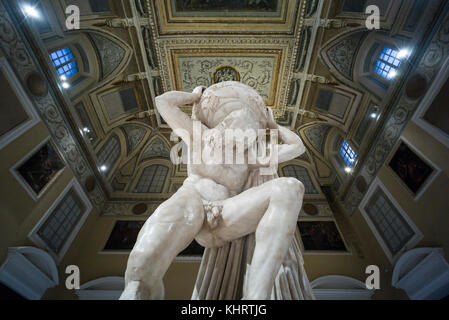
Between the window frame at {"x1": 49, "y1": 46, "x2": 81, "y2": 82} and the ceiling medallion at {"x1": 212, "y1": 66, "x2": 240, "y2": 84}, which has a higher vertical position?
the window frame at {"x1": 49, "y1": 46, "x2": 81, "y2": 82}

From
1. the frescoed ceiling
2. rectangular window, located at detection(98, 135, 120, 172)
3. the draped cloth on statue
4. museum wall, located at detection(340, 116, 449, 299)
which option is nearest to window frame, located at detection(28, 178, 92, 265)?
the frescoed ceiling

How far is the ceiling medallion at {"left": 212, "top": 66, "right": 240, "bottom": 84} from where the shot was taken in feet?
32.6

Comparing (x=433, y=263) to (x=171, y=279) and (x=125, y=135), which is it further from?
(x=125, y=135)

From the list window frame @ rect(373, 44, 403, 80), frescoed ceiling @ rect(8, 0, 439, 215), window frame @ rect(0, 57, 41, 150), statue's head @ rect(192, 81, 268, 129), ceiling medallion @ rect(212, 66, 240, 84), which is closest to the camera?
statue's head @ rect(192, 81, 268, 129)

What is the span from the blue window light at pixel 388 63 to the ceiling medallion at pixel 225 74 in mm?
5489

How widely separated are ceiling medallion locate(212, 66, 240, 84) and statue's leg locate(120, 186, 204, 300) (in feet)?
31.0

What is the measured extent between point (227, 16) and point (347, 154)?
7.71 metres

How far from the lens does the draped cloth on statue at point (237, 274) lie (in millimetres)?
1292

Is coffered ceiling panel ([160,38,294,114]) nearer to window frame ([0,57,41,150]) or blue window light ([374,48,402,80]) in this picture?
blue window light ([374,48,402,80])

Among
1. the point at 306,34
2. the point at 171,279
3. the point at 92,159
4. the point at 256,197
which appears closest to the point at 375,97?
the point at 306,34

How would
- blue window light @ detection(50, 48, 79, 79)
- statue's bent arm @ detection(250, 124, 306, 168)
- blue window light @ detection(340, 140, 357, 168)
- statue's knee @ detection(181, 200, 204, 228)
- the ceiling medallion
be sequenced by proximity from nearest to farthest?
1. statue's knee @ detection(181, 200, 204, 228)
2. statue's bent arm @ detection(250, 124, 306, 168)
3. blue window light @ detection(50, 48, 79, 79)
4. blue window light @ detection(340, 140, 357, 168)
5. the ceiling medallion

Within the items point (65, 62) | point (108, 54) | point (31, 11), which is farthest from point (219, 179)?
point (108, 54)

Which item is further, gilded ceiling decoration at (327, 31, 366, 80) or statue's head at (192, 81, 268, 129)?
gilded ceiling decoration at (327, 31, 366, 80)

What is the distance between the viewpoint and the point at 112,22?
770cm
